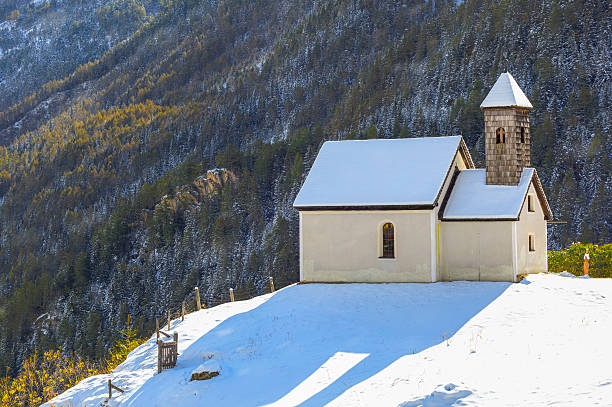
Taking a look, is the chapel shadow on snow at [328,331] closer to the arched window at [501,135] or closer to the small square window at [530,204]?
the small square window at [530,204]

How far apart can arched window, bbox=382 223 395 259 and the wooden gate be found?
11172 mm

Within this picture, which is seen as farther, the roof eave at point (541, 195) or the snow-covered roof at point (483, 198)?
the roof eave at point (541, 195)

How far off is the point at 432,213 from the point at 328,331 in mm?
8413

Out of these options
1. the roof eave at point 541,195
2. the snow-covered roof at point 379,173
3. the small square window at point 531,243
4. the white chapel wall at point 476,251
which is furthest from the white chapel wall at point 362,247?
the roof eave at point 541,195

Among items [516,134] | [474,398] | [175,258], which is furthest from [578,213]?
[474,398]

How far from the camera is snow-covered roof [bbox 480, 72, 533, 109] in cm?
3775

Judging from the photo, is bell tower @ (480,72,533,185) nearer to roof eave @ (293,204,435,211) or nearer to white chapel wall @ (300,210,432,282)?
roof eave @ (293,204,435,211)

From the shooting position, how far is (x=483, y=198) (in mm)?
36500

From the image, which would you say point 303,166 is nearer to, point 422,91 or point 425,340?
point 422,91

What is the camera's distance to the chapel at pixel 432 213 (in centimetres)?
3528

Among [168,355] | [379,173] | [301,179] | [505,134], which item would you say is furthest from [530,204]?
[301,179]

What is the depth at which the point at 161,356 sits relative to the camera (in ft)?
95.7

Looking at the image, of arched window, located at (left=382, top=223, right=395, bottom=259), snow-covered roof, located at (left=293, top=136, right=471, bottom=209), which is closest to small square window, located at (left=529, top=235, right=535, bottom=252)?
snow-covered roof, located at (left=293, top=136, right=471, bottom=209)

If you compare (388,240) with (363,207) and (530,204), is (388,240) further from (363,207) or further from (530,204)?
(530,204)
